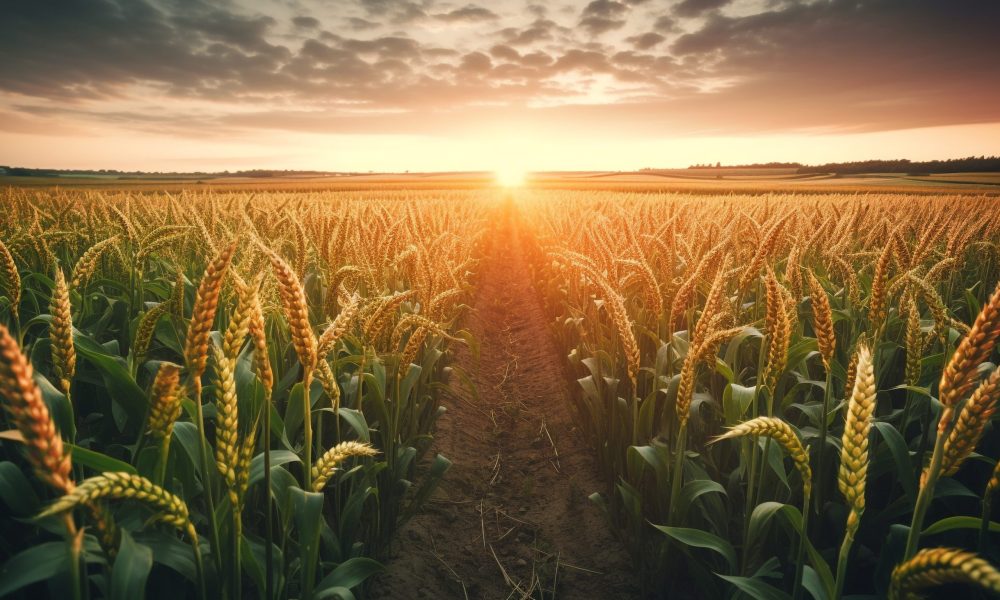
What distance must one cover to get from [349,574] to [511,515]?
205 cm

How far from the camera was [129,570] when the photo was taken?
118 cm

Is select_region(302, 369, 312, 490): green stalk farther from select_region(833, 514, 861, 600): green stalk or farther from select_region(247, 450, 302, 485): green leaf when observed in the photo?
select_region(833, 514, 861, 600): green stalk

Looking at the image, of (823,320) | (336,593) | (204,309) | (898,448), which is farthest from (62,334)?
(898,448)

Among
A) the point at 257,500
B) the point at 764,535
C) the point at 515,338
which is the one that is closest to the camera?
the point at 257,500

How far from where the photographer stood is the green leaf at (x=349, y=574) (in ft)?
5.88

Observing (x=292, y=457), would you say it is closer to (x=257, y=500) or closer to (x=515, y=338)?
(x=257, y=500)

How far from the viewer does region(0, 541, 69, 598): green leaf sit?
1170mm

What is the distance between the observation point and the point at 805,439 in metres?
2.80

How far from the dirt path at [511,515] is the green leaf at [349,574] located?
1098 mm

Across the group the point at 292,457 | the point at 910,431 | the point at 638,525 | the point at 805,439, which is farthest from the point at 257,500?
the point at 910,431

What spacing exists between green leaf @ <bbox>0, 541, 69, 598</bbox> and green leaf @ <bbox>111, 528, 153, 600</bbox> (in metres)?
0.15

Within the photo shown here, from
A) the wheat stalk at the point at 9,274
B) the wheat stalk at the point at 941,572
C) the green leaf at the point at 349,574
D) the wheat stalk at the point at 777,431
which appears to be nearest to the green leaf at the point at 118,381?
the wheat stalk at the point at 9,274

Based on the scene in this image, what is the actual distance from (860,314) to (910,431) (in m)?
0.87

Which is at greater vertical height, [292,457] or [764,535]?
[292,457]
